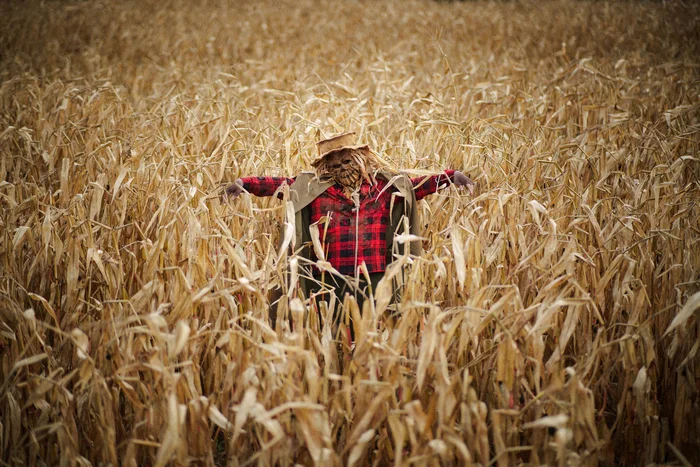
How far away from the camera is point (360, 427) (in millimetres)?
1239

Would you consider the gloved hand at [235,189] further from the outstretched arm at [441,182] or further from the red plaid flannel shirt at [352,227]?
the outstretched arm at [441,182]

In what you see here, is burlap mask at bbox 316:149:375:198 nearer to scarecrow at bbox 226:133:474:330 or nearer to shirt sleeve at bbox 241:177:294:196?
scarecrow at bbox 226:133:474:330

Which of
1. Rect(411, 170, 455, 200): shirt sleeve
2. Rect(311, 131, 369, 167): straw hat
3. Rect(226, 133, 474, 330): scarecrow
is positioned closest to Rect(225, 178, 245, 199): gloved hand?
Rect(226, 133, 474, 330): scarecrow

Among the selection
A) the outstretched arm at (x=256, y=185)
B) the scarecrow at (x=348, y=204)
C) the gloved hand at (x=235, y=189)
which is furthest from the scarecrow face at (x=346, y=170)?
the gloved hand at (x=235, y=189)

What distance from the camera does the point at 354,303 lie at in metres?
1.44

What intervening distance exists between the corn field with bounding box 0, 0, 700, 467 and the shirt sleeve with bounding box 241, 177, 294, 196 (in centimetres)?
6

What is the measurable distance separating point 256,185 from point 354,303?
0.83 metres

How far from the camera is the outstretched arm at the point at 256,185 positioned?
6.73 feet

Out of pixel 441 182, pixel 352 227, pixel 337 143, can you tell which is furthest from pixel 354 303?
pixel 441 182

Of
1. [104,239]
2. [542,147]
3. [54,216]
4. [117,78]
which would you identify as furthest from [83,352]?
[117,78]

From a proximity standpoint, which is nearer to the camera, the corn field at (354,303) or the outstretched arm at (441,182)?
the corn field at (354,303)

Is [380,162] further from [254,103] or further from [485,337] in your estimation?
[254,103]

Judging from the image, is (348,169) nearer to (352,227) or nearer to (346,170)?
(346,170)

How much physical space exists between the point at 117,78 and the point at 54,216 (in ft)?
13.0
